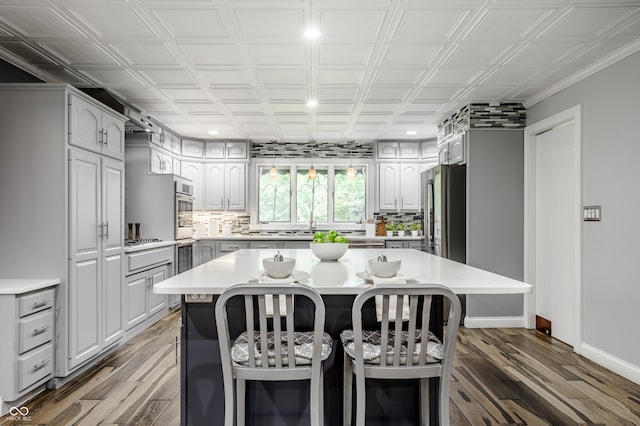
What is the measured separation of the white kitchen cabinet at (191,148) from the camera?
6.30 m

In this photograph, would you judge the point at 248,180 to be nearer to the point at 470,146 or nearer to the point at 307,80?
the point at 307,80

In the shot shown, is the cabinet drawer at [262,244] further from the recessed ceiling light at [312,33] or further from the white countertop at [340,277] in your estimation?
the recessed ceiling light at [312,33]

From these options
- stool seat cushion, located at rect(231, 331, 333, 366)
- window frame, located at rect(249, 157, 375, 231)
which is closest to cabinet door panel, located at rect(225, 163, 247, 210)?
window frame, located at rect(249, 157, 375, 231)

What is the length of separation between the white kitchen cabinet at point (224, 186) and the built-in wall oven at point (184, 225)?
66cm

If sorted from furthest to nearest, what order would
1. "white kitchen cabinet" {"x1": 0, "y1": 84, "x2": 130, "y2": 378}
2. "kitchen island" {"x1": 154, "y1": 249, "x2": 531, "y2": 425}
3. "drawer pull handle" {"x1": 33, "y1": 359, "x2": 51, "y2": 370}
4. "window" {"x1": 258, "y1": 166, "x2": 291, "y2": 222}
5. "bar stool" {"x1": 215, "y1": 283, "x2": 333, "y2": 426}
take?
"window" {"x1": 258, "y1": 166, "x2": 291, "y2": 222} < "white kitchen cabinet" {"x1": 0, "y1": 84, "x2": 130, "y2": 378} < "drawer pull handle" {"x1": 33, "y1": 359, "x2": 51, "y2": 370} < "kitchen island" {"x1": 154, "y1": 249, "x2": 531, "y2": 425} < "bar stool" {"x1": 215, "y1": 283, "x2": 333, "y2": 426}

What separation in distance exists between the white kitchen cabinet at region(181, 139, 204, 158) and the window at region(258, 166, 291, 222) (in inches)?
42.2

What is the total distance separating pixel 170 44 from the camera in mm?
2963

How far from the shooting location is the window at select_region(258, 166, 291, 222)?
6.88 meters

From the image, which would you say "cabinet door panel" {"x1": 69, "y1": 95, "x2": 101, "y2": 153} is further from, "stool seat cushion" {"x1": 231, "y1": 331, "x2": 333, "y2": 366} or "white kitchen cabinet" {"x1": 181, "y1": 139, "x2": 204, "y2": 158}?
"white kitchen cabinet" {"x1": 181, "y1": 139, "x2": 204, "y2": 158}

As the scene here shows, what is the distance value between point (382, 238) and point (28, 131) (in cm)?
455

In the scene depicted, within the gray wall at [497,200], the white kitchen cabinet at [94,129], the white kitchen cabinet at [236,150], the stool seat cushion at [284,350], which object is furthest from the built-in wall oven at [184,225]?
the stool seat cushion at [284,350]

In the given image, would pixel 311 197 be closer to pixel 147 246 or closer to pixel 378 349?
pixel 147 246

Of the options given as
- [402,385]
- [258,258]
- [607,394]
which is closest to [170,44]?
[258,258]

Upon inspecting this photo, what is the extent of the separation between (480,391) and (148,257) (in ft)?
11.3
